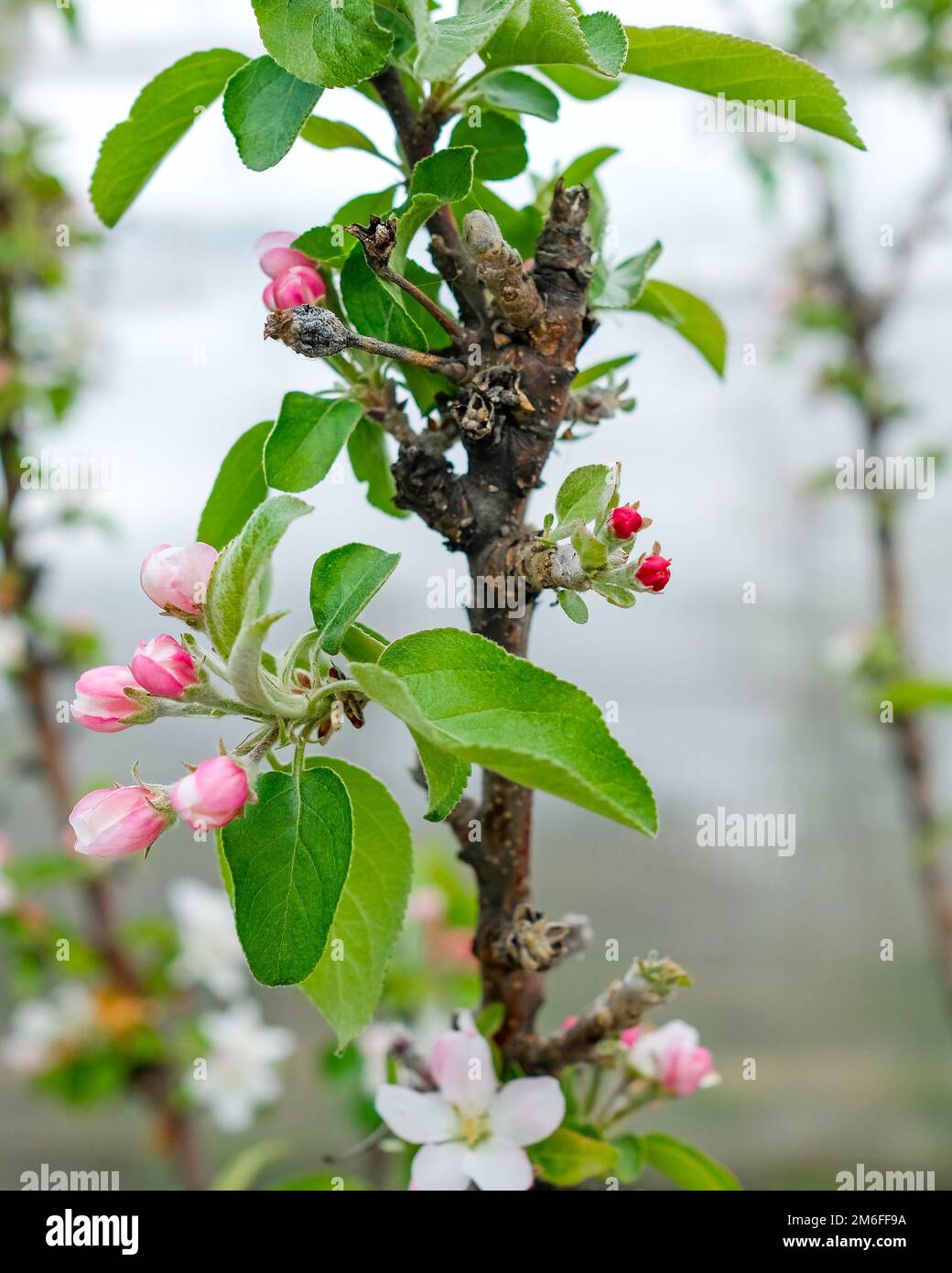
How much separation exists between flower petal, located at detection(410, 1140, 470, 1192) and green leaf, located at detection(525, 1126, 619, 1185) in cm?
4

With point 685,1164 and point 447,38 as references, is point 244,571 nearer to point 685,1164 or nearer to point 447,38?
point 447,38

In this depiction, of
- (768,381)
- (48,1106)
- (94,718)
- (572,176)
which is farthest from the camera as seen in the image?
(768,381)

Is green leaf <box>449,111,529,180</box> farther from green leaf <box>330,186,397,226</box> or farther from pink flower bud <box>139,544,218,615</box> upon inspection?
pink flower bud <box>139,544,218,615</box>

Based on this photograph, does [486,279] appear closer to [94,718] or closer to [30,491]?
[94,718]

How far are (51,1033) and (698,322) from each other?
1.07m

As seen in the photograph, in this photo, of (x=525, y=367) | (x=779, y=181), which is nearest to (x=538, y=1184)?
(x=525, y=367)

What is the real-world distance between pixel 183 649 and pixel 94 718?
0.04 m

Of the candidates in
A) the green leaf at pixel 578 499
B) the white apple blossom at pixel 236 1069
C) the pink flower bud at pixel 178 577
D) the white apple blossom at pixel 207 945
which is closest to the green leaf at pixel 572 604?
the green leaf at pixel 578 499

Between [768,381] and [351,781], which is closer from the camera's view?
[351,781]

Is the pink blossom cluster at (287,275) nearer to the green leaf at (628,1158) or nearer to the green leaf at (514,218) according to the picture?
the green leaf at (514,218)

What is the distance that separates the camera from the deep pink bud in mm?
384

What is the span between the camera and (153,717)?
0.38 metres

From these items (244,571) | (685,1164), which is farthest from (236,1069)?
(244,571)
